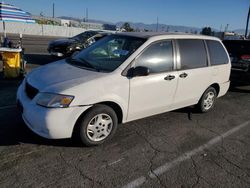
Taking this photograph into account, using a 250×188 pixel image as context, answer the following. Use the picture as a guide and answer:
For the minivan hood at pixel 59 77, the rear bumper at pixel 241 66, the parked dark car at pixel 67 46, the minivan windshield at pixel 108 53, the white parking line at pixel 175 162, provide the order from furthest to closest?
1. the parked dark car at pixel 67 46
2. the rear bumper at pixel 241 66
3. the minivan windshield at pixel 108 53
4. the minivan hood at pixel 59 77
5. the white parking line at pixel 175 162

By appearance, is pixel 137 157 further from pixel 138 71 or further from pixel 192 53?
pixel 192 53

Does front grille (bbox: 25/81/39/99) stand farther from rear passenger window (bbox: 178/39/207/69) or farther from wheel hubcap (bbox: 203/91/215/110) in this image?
wheel hubcap (bbox: 203/91/215/110)

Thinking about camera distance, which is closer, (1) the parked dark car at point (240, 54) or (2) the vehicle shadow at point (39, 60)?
(1) the parked dark car at point (240, 54)

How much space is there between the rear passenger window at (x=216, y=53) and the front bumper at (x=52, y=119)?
3.23m

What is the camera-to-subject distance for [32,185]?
2.80m

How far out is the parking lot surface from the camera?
3006mm

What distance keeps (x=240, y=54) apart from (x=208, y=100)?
3463 millimetres

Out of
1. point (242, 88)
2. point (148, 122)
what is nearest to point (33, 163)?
point (148, 122)

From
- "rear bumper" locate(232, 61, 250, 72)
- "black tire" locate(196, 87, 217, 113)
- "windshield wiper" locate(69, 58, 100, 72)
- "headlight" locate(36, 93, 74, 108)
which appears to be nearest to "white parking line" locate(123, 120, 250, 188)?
"black tire" locate(196, 87, 217, 113)

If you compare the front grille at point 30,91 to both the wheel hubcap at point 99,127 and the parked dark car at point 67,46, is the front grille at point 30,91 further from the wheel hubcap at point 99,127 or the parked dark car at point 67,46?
the parked dark car at point 67,46

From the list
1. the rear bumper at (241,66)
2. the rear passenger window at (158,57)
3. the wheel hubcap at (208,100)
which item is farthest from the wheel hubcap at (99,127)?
the rear bumper at (241,66)

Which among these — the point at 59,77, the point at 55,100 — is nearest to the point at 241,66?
the point at 59,77

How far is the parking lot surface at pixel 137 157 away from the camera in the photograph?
118 inches

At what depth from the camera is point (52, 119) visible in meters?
3.26
